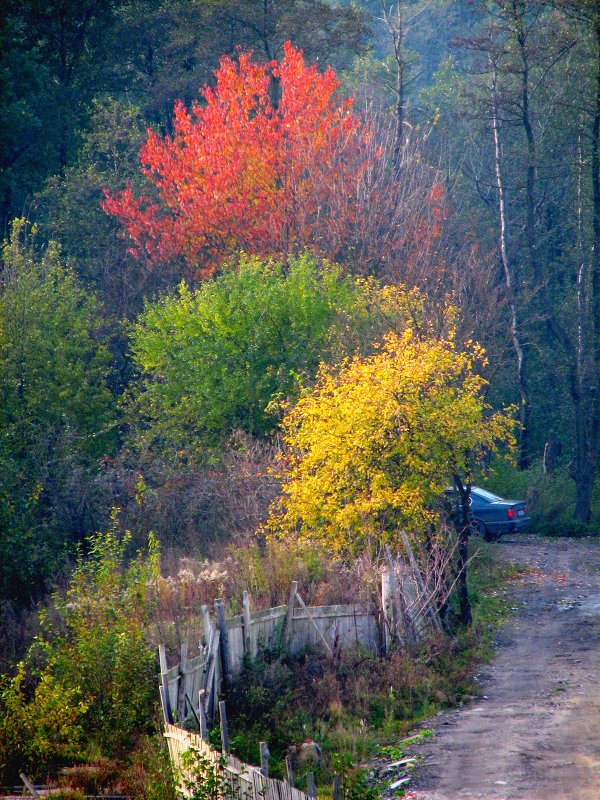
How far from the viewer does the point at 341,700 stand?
12648 millimetres

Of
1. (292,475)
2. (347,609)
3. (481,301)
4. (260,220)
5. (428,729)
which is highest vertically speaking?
(260,220)

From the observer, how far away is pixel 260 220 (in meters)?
29.2

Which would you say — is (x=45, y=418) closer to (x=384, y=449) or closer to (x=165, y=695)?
(x=384, y=449)

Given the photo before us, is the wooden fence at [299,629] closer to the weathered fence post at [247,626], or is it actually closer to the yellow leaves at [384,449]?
the weathered fence post at [247,626]

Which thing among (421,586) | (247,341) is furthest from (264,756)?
(247,341)

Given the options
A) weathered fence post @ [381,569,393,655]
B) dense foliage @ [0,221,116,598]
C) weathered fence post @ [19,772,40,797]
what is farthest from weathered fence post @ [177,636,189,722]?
dense foliage @ [0,221,116,598]

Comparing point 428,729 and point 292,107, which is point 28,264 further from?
point 428,729

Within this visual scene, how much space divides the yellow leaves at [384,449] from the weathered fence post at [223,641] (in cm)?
324

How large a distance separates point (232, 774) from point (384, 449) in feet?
24.3

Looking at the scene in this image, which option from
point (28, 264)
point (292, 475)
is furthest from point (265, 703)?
point (28, 264)

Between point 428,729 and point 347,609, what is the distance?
239 cm

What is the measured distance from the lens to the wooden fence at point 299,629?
11523 millimetres

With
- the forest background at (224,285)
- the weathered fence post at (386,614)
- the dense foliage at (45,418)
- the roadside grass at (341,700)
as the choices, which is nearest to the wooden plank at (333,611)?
the weathered fence post at (386,614)

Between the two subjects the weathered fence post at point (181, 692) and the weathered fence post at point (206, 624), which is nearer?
the weathered fence post at point (181, 692)
